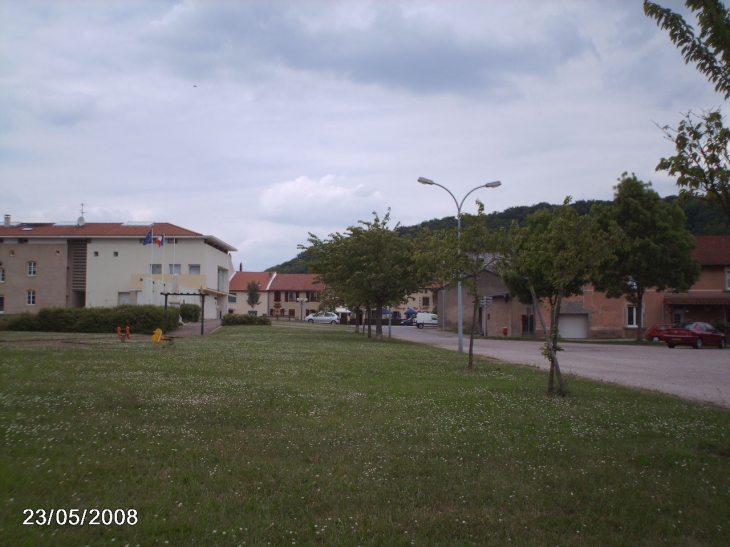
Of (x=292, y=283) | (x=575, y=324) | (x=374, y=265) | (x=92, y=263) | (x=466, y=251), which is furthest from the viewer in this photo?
(x=292, y=283)

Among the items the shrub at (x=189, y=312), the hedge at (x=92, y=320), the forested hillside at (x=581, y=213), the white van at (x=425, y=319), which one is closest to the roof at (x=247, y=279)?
the forested hillside at (x=581, y=213)

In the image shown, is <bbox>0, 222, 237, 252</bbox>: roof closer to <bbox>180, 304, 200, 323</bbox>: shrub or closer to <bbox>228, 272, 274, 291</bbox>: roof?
<bbox>180, 304, 200, 323</bbox>: shrub

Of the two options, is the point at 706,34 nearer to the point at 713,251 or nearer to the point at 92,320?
the point at 92,320

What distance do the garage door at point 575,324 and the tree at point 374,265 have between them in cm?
2208

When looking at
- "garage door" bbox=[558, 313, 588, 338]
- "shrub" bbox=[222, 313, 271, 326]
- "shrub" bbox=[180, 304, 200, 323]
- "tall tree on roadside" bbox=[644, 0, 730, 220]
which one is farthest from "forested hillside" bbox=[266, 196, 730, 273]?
"shrub" bbox=[180, 304, 200, 323]

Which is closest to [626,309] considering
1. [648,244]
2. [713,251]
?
[713,251]

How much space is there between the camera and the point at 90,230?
216 feet

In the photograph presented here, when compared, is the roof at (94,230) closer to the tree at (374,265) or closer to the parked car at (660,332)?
the tree at (374,265)

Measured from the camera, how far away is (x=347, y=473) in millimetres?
6227

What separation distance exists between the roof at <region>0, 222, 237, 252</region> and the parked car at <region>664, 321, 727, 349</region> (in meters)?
45.9

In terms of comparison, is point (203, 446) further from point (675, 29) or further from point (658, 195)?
point (658, 195)

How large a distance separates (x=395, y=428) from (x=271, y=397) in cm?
317

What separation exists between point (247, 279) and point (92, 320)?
7002 cm

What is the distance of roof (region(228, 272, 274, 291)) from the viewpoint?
104188 millimetres
